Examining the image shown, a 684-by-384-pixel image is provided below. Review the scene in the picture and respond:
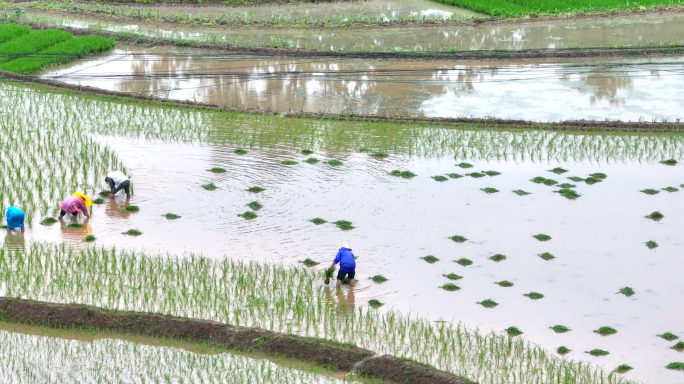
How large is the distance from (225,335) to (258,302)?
0.65 metres

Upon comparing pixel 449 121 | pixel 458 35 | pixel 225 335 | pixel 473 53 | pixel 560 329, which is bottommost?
pixel 225 335

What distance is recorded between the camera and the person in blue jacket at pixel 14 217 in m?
8.17

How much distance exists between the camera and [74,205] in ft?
27.9

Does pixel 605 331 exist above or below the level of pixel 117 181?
below

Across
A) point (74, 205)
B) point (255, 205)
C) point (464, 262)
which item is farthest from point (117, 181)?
point (464, 262)

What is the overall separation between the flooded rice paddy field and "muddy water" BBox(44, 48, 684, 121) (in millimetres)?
1184

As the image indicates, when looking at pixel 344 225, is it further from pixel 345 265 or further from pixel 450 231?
pixel 345 265

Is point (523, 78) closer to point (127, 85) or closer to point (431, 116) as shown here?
point (431, 116)

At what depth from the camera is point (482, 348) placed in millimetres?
6250

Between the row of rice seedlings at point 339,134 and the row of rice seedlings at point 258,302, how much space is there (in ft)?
11.5

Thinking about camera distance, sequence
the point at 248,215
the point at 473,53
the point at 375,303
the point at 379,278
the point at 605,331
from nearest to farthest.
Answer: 1. the point at 605,331
2. the point at 375,303
3. the point at 379,278
4. the point at 248,215
5. the point at 473,53

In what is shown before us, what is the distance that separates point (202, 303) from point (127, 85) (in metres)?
8.04

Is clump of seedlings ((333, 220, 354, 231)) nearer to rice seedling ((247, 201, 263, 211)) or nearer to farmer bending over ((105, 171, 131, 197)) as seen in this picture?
rice seedling ((247, 201, 263, 211))

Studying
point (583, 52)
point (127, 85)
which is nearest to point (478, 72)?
point (583, 52)
